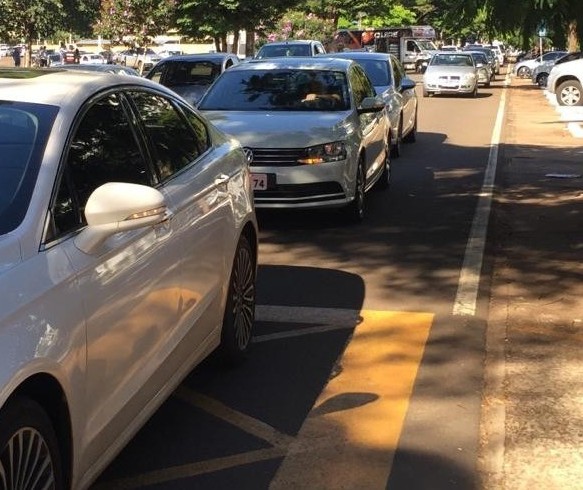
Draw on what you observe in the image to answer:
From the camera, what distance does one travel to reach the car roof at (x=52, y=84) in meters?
3.79

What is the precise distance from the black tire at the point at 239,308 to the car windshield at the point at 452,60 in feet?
98.5

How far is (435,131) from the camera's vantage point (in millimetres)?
21312

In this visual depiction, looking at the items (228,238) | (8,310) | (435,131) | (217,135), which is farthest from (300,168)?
(435,131)

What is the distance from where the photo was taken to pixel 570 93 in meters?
27.5

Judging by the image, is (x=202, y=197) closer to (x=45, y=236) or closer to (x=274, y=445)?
(x=274, y=445)

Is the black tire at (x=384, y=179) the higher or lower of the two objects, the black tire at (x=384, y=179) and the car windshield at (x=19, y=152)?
the lower

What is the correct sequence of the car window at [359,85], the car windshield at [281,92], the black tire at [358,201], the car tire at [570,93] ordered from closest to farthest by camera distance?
the black tire at [358,201]
the car windshield at [281,92]
the car window at [359,85]
the car tire at [570,93]

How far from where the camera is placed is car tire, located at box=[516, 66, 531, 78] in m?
47.3

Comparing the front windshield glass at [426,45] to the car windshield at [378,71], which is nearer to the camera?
the car windshield at [378,71]

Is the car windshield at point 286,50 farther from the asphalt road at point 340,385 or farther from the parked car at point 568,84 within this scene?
the asphalt road at point 340,385

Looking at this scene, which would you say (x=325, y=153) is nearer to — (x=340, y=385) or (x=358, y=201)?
(x=358, y=201)

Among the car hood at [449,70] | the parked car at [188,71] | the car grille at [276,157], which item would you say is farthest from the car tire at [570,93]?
the car grille at [276,157]

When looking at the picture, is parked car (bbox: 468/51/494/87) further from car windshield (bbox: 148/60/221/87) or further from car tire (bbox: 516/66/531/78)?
car windshield (bbox: 148/60/221/87)

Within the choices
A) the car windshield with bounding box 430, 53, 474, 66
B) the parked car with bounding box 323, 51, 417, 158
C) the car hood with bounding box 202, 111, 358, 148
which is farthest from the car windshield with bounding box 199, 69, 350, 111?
the car windshield with bounding box 430, 53, 474, 66
